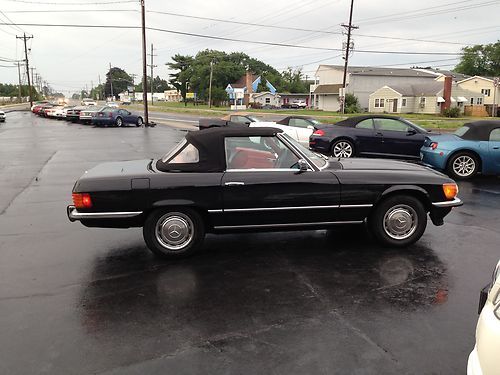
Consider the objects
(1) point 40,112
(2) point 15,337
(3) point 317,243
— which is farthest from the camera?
(1) point 40,112

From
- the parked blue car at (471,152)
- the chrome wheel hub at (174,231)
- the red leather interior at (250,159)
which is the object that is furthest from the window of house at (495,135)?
the chrome wheel hub at (174,231)

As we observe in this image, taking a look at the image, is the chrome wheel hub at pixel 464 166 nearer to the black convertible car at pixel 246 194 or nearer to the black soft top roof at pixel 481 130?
the black soft top roof at pixel 481 130

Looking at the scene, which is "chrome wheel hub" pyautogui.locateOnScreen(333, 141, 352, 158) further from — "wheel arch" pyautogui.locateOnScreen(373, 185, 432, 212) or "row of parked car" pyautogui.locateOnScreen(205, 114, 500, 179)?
"wheel arch" pyautogui.locateOnScreen(373, 185, 432, 212)

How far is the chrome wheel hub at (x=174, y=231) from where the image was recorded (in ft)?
16.2

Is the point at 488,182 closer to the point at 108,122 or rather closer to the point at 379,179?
the point at 379,179

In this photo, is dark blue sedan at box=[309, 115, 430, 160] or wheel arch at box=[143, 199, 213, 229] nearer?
wheel arch at box=[143, 199, 213, 229]

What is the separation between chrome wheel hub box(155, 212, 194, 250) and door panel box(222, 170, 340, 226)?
0.43 metres

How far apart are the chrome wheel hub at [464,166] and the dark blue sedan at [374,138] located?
1979 millimetres

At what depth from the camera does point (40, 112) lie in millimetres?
47719

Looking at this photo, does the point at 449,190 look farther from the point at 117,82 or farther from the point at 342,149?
the point at 117,82

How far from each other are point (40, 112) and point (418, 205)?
4987 centimetres

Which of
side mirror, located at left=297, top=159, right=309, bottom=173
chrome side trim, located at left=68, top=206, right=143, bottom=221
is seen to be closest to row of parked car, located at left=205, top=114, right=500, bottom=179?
side mirror, located at left=297, top=159, right=309, bottom=173

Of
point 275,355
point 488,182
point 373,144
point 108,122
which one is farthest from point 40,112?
point 275,355

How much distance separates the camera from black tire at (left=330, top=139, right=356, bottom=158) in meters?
12.6
